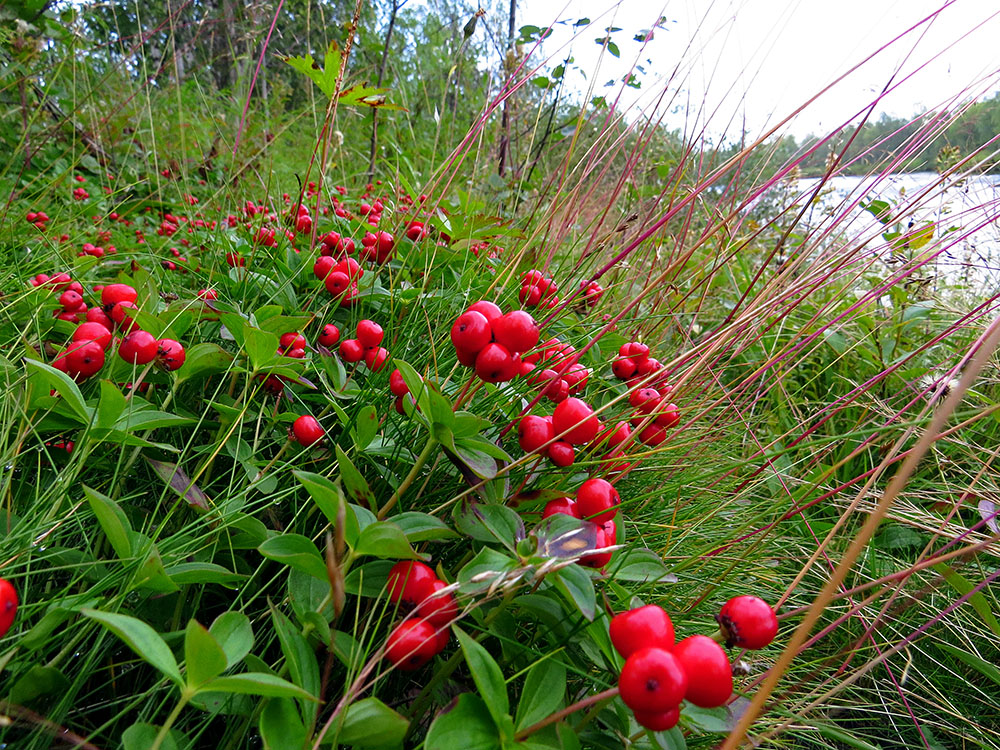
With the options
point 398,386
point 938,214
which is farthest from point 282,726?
point 938,214

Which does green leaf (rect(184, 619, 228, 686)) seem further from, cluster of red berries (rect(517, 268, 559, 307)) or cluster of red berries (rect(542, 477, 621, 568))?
cluster of red berries (rect(517, 268, 559, 307))

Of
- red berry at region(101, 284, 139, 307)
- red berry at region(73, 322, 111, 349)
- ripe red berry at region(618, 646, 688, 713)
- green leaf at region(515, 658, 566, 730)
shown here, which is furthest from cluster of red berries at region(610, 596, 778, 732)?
red berry at region(101, 284, 139, 307)

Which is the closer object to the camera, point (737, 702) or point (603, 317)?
point (737, 702)

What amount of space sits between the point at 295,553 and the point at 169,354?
45 centimetres

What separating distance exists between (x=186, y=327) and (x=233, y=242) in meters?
0.58

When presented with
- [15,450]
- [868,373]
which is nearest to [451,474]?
[15,450]

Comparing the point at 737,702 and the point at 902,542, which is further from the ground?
the point at 737,702

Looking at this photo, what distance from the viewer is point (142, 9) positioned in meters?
6.82

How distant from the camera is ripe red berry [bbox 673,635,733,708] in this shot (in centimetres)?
56

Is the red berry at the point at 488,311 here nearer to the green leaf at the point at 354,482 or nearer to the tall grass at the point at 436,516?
the tall grass at the point at 436,516

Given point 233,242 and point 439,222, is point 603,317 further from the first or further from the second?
point 233,242

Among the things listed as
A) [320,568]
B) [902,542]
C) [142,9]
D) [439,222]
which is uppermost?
[142,9]

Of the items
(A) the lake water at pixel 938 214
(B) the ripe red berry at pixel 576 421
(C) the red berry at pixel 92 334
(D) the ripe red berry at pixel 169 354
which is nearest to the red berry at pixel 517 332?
(B) the ripe red berry at pixel 576 421

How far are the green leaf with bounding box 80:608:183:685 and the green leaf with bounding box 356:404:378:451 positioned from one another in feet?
1.24
